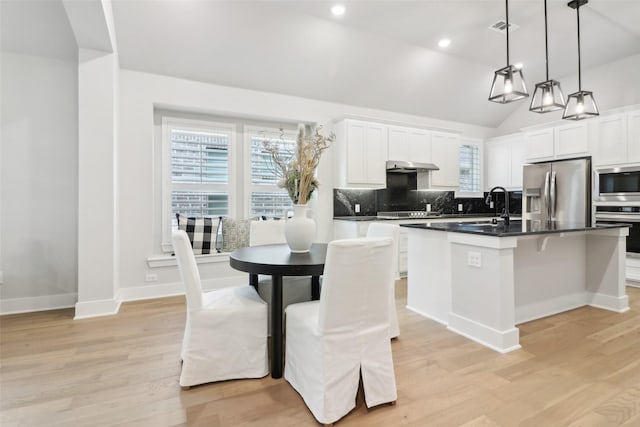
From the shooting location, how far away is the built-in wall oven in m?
4.24

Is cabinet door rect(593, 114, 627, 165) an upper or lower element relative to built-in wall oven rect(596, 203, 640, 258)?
upper

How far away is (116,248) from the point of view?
3.58 m

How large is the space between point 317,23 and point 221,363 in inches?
147

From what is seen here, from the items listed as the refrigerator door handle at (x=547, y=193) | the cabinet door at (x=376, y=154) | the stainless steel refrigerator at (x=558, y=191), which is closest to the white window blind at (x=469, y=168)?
the stainless steel refrigerator at (x=558, y=191)

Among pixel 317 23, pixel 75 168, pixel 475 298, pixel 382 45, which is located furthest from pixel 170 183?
pixel 475 298

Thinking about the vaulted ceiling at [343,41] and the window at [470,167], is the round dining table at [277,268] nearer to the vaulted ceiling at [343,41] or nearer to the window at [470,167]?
the vaulted ceiling at [343,41]

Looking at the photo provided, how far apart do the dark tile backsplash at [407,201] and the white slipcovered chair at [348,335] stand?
11.3ft

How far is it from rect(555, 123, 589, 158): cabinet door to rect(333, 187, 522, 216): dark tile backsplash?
4.34ft

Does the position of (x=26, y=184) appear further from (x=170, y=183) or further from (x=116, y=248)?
(x=170, y=183)

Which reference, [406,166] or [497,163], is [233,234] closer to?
[406,166]

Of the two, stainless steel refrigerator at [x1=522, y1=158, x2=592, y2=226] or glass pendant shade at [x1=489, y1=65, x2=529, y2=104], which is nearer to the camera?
glass pendant shade at [x1=489, y1=65, x2=529, y2=104]

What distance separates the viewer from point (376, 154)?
5141mm

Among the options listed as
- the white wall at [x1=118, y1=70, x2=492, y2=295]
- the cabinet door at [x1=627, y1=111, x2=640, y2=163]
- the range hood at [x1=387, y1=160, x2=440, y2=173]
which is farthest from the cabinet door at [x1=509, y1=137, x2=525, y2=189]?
the white wall at [x1=118, y1=70, x2=492, y2=295]

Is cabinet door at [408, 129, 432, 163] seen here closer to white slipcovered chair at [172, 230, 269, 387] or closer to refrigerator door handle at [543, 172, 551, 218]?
refrigerator door handle at [543, 172, 551, 218]
